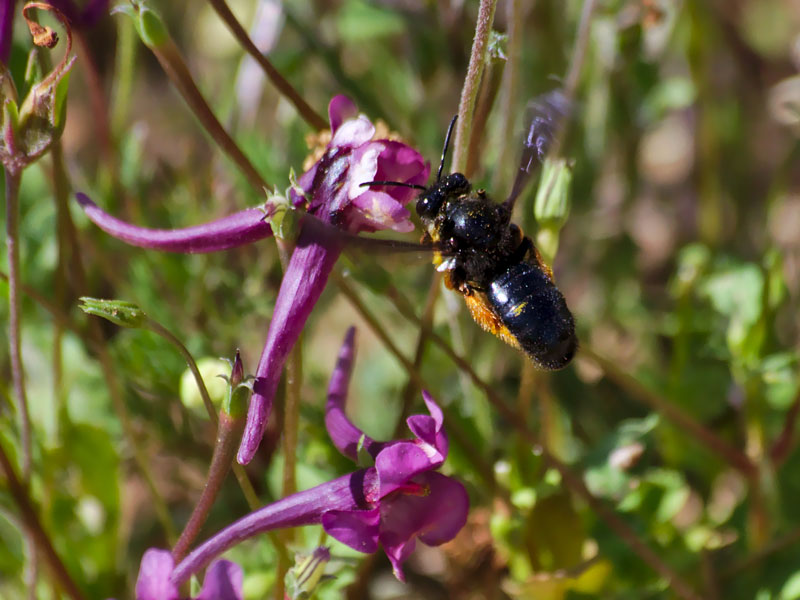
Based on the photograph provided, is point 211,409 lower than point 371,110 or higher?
lower

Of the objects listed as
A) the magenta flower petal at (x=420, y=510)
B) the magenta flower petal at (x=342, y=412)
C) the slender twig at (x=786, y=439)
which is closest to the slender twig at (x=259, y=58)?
the magenta flower petal at (x=342, y=412)

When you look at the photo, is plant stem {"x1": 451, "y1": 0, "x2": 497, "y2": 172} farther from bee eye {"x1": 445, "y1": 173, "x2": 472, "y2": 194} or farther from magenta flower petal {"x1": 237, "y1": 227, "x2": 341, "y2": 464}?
magenta flower petal {"x1": 237, "y1": 227, "x2": 341, "y2": 464}

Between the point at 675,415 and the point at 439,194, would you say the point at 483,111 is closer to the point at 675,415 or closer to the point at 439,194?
the point at 439,194

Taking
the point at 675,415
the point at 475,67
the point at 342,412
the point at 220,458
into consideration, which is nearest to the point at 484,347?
the point at 675,415

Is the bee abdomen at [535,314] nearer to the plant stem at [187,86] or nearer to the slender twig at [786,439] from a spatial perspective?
the plant stem at [187,86]

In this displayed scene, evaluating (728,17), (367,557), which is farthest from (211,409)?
(728,17)

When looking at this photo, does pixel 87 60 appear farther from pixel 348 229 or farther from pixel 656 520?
pixel 656 520
